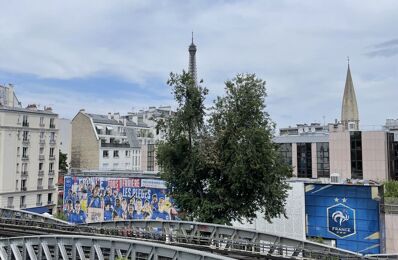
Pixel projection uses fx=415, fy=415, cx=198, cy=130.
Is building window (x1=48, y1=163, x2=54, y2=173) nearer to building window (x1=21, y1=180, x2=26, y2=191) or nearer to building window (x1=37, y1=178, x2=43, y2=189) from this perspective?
building window (x1=37, y1=178, x2=43, y2=189)

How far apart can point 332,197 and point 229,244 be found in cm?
1291

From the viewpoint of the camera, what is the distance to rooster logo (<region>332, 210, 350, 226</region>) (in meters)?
30.9

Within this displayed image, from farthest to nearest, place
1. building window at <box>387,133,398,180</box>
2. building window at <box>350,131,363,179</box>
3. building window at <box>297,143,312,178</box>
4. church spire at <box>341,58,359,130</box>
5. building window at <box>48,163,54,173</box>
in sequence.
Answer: church spire at <box>341,58,359,130</box> → building window at <box>297,143,312,178</box> → building window at <box>48,163,54,173</box> → building window at <box>350,131,363,179</box> → building window at <box>387,133,398,180</box>

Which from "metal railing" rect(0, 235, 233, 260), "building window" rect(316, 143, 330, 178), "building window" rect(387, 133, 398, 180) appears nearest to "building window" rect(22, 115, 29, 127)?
"metal railing" rect(0, 235, 233, 260)

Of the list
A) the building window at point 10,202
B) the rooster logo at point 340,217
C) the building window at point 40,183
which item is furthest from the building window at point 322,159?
the building window at point 10,202

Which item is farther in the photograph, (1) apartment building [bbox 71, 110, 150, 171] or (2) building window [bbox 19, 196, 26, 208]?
(1) apartment building [bbox 71, 110, 150, 171]

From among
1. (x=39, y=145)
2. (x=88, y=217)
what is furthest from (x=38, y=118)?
(x=88, y=217)

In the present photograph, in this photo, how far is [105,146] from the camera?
75812 mm

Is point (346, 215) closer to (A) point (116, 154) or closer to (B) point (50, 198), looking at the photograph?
(B) point (50, 198)

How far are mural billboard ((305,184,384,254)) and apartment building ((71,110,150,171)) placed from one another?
44.2 metres

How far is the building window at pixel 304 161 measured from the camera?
6141 cm

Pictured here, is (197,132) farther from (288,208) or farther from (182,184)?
(288,208)

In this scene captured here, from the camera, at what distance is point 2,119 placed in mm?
53500

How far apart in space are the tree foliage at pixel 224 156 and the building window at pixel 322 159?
3327 cm
